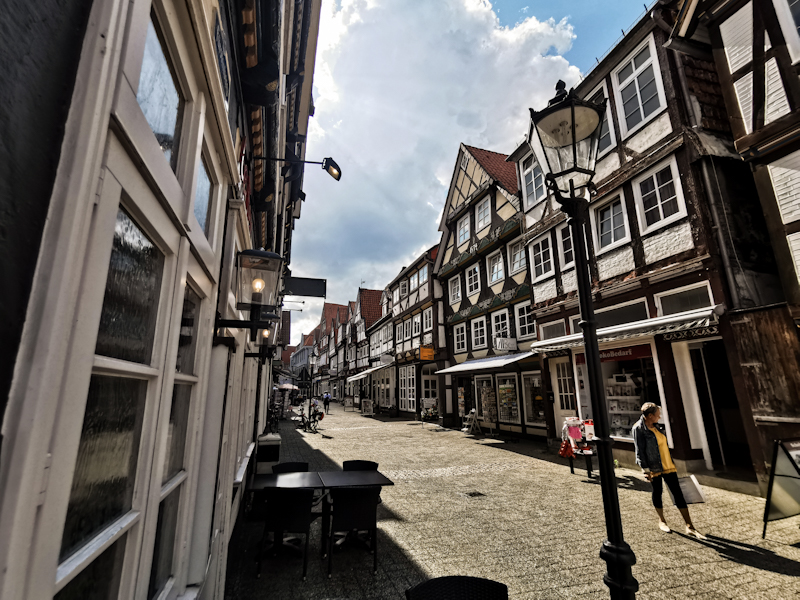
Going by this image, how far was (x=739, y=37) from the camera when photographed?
7.29 metres

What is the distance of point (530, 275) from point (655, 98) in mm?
5567

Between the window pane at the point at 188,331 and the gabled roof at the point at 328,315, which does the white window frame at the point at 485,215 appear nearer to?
the window pane at the point at 188,331

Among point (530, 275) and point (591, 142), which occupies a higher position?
point (530, 275)

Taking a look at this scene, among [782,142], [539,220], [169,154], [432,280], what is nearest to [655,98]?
[782,142]

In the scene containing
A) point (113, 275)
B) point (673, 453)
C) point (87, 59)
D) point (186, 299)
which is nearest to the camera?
point (87, 59)

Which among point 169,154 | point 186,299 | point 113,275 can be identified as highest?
point 169,154

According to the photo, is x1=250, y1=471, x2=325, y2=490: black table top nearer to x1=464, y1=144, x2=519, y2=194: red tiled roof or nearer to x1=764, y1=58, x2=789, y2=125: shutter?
x1=764, y1=58, x2=789, y2=125: shutter

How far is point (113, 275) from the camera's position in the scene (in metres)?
1.21

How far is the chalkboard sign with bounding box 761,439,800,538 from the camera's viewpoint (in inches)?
173

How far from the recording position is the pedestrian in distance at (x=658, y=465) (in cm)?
474

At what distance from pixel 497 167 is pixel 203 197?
15693 mm

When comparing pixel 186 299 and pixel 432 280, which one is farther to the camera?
pixel 432 280

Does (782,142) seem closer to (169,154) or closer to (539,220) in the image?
(539,220)

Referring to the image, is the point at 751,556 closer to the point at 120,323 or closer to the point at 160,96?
the point at 120,323
